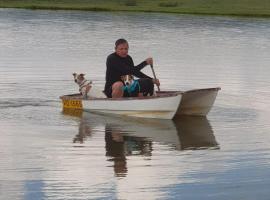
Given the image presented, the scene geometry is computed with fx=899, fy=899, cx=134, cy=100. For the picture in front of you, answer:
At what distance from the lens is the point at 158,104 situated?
62.9 feet

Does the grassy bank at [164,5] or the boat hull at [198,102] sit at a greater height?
the boat hull at [198,102]

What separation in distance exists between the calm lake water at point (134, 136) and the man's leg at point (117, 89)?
0.53m

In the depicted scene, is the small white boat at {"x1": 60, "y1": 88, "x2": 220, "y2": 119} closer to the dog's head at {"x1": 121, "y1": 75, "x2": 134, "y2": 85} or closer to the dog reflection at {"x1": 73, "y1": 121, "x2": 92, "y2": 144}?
the dog's head at {"x1": 121, "y1": 75, "x2": 134, "y2": 85}

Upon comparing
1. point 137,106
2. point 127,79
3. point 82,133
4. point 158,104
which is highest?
point 127,79

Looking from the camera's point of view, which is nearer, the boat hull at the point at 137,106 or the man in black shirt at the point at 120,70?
the boat hull at the point at 137,106

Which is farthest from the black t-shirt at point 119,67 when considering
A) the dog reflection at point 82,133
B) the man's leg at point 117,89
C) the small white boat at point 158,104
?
the dog reflection at point 82,133

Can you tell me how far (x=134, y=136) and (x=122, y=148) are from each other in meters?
1.48

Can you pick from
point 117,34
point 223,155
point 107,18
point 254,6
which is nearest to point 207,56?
point 117,34

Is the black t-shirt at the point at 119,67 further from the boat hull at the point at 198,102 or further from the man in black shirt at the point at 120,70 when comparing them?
the boat hull at the point at 198,102

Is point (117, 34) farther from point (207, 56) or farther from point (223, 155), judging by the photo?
point (223, 155)

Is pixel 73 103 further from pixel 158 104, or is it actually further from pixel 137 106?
pixel 158 104

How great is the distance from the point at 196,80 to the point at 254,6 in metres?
55.6

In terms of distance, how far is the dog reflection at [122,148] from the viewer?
47.0 ft

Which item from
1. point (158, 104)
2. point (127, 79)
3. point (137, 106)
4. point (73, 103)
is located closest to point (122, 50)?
point (127, 79)
